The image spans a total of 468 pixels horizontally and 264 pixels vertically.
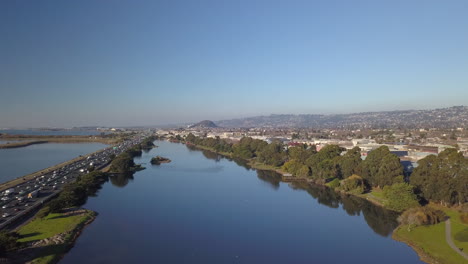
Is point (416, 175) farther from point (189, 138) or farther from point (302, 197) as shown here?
point (189, 138)

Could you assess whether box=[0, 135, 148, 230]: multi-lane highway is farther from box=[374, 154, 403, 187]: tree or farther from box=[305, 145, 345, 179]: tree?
box=[374, 154, 403, 187]: tree

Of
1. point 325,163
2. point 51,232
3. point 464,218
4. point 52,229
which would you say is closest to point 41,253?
point 51,232

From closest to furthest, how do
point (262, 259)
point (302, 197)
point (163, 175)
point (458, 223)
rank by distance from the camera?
point (262, 259) → point (458, 223) → point (302, 197) → point (163, 175)

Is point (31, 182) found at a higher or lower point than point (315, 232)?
higher

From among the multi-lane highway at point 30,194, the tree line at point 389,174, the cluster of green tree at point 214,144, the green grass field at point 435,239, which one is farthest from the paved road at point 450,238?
the cluster of green tree at point 214,144

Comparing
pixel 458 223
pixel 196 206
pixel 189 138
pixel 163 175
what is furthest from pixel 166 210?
pixel 189 138

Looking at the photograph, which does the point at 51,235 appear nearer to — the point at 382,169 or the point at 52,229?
the point at 52,229
